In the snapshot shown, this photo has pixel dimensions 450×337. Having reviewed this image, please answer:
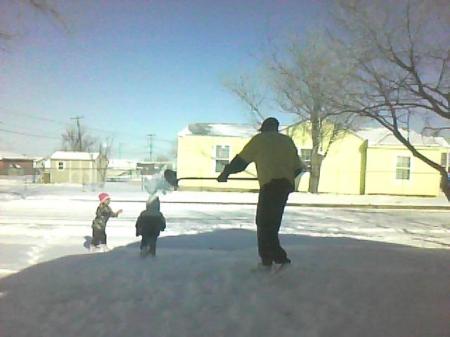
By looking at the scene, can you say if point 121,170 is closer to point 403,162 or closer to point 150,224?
point 150,224

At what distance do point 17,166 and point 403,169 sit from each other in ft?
48.5

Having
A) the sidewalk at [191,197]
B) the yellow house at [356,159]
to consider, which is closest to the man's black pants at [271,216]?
the sidewalk at [191,197]

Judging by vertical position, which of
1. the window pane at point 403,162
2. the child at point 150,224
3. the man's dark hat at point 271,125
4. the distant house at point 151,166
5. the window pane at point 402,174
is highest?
the man's dark hat at point 271,125

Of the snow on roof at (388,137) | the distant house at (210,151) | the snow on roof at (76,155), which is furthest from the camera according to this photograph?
the snow on roof at (388,137)

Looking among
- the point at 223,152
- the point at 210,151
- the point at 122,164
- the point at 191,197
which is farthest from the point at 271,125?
the point at 210,151

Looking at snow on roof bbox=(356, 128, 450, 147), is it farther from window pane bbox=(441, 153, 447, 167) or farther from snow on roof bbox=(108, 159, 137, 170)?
snow on roof bbox=(108, 159, 137, 170)

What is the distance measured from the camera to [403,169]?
1691cm

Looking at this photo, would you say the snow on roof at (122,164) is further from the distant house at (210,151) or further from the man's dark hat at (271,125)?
the man's dark hat at (271,125)

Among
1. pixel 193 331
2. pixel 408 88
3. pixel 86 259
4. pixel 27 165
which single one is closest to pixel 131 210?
pixel 86 259

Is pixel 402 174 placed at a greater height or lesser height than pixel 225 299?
greater

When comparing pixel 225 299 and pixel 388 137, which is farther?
pixel 388 137

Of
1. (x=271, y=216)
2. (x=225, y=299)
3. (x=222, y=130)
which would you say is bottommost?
(x=225, y=299)

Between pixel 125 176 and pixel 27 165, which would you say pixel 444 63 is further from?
pixel 27 165

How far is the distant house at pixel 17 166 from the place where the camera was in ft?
22.7
